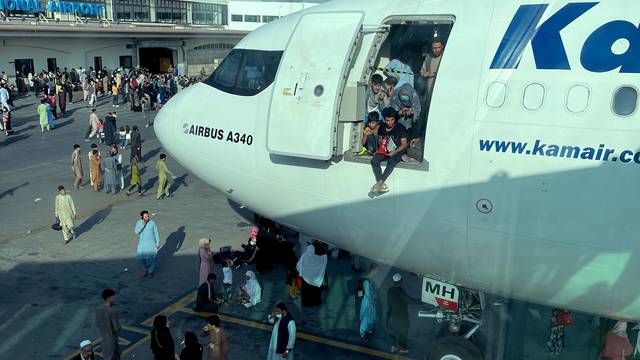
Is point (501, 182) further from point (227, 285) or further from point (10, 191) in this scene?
point (10, 191)

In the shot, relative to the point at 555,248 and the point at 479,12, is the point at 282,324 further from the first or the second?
the point at 479,12

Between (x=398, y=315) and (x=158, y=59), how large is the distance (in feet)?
195

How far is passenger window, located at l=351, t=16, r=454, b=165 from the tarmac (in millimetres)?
3371

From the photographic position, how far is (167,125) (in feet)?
37.2

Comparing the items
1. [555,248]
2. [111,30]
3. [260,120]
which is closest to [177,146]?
[260,120]

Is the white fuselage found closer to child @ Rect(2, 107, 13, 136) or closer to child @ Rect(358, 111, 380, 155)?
child @ Rect(358, 111, 380, 155)

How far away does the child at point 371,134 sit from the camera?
8625mm

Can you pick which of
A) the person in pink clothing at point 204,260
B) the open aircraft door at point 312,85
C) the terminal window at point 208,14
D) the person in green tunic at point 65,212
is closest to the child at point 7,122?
the person in green tunic at point 65,212

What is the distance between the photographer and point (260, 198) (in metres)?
9.84

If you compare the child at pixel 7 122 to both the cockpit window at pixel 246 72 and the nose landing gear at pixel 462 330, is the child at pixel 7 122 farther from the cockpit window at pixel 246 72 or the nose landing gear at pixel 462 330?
the nose landing gear at pixel 462 330

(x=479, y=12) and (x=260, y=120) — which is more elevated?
(x=479, y=12)

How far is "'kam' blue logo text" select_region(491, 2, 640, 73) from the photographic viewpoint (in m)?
6.86

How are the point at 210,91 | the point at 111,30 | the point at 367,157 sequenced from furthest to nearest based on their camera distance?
the point at 111,30 < the point at 210,91 < the point at 367,157

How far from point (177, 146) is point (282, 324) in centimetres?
393
